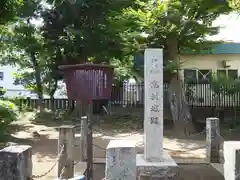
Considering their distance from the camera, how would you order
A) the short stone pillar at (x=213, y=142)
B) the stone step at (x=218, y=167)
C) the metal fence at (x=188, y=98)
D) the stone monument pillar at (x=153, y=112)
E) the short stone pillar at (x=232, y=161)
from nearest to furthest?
the short stone pillar at (x=232, y=161)
the stone monument pillar at (x=153, y=112)
the stone step at (x=218, y=167)
the short stone pillar at (x=213, y=142)
the metal fence at (x=188, y=98)

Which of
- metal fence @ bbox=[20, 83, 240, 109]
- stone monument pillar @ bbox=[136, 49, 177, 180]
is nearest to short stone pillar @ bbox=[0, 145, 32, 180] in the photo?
stone monument pillar @ bbox=[136, 49, 177, 180]

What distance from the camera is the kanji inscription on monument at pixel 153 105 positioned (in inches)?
245

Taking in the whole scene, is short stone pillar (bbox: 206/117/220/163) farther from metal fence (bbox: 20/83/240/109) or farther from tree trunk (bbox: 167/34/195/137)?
metal fence (bbox: 20/83/240/109)

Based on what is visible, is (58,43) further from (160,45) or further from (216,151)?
(216,151)

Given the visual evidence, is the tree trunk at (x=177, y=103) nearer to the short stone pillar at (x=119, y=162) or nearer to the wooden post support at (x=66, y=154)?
the wooden post support at (x=66, y=154)

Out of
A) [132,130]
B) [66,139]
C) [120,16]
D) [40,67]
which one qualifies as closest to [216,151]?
[66,139]

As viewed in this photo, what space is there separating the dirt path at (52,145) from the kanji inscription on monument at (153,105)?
92.7 inches

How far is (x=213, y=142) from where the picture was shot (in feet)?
30.0

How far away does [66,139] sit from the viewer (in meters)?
6.52

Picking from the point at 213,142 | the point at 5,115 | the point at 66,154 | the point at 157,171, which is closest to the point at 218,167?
the point at 213,142

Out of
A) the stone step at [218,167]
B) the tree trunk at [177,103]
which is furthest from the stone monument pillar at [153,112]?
the tree trunk at [177,103]

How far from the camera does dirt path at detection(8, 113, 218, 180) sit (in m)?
8.95

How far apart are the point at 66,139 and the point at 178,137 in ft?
28.8

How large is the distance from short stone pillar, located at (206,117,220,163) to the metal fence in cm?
899
